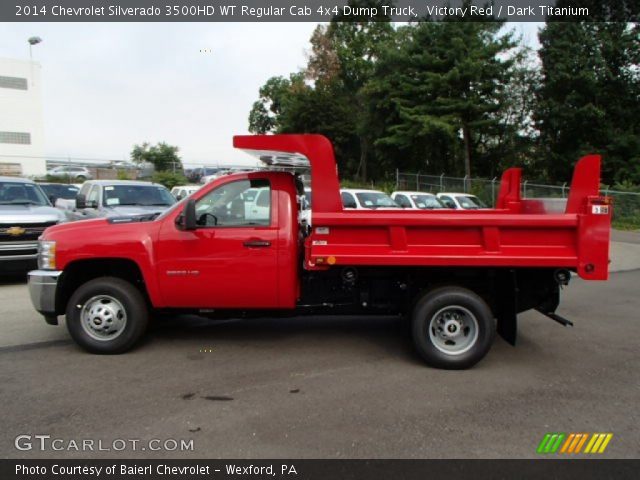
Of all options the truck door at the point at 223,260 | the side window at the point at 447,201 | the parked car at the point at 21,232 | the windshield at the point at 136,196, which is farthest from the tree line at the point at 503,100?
the truck door at the point at 223,260

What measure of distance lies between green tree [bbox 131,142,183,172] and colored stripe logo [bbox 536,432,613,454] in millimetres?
33642

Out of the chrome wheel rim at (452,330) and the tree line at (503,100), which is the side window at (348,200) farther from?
the tree line at (503,100)

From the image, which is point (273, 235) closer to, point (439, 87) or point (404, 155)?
point (439, 87)

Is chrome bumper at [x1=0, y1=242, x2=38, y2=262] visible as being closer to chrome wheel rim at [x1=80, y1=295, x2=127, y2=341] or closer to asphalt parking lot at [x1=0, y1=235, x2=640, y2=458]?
asphalt parking lot at [x1=0, y1=235, x2=640, y2=458]

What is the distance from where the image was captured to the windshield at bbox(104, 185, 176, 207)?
10930 millimetres

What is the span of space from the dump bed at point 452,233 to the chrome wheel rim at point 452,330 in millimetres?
539

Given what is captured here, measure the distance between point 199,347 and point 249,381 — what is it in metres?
1.22

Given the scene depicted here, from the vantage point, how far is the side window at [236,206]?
5379 mm

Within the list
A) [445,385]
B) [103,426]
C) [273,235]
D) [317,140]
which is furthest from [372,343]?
[103,426]

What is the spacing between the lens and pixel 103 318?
17.8ft

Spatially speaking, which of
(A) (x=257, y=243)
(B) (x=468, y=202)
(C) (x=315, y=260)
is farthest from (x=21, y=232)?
(B) (x=468, y=202)

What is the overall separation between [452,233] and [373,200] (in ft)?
42.3

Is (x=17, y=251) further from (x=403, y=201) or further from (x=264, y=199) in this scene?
(x=403, y=201)

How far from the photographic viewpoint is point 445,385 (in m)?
4.71
